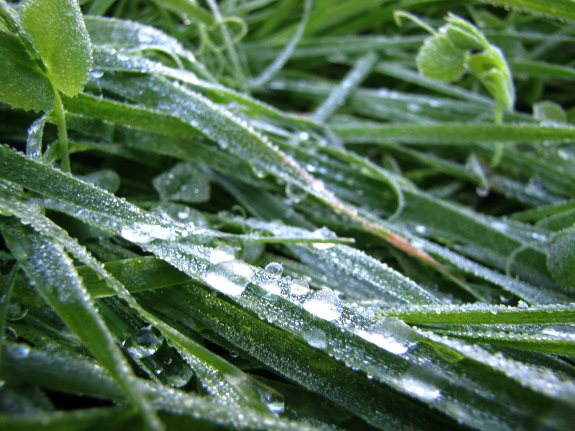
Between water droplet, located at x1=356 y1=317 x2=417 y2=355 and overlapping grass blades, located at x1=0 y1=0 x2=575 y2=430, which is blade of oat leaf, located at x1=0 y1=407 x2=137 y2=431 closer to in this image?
overlapping grass blades, located at x1=0 y1=0 x2=575 y2=430

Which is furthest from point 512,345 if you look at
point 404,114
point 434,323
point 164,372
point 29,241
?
point 404,114

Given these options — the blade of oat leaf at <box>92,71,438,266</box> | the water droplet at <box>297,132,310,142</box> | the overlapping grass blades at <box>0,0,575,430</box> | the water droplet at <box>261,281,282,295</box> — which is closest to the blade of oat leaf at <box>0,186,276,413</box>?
the overlapping grass blades at <box>0,0,575,430</box>

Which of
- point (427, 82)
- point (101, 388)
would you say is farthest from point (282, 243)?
point (427, 82)

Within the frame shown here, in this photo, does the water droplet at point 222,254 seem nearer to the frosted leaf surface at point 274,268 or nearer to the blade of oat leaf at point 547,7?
the frosted leaf surface at point 274,268

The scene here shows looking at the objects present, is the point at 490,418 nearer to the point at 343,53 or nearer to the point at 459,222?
the point at 459,222

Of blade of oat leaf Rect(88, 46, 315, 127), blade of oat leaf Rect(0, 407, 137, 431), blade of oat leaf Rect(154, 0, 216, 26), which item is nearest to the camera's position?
blade of oat leaf Rect(0, 407, 137, 431)

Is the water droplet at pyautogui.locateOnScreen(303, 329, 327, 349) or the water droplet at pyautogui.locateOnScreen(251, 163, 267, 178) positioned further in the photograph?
the water droplet at pyautogui.locateOnScreen(251, 163, 267, 178)

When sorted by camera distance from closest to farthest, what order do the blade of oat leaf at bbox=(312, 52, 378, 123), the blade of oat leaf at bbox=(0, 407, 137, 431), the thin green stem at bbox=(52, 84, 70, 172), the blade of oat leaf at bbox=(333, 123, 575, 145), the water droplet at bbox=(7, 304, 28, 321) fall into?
1. the blade of oat leaf at bbox=(0, 407, 137, 431)
2. the water droplet at bbox=(7, 304, 28, 321)
3. the thin green stem at bbox=(52, 84, 70, 172)
4. the blade of oat leaf at bbox=(333, 123, 575, 145)
5. the blade of oat leaf at bbox=(312, 52, 378, 123)

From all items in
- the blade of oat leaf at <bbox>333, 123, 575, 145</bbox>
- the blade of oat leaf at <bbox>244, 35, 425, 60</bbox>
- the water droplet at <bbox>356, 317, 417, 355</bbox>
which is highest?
the blade of oat leaf at <bbox>244, 35, 425, 60</bbox>
